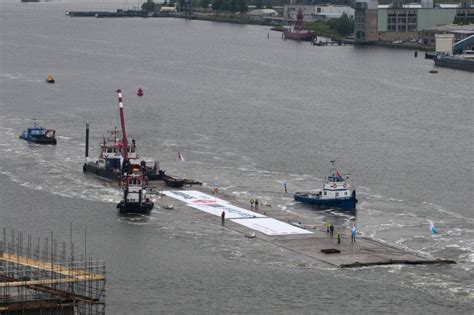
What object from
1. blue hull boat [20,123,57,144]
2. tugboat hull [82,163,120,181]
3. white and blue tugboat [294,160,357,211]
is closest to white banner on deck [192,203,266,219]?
white and blue tugboat [294,160,357,211]

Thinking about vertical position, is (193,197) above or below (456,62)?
below

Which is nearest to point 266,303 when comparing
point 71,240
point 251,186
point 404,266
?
point 404,266

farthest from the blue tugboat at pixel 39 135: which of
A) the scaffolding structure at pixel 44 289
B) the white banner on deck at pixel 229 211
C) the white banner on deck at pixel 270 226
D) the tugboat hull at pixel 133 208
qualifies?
the scaffolding structure at pixel 44 289

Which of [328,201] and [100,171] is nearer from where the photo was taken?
[328,201]

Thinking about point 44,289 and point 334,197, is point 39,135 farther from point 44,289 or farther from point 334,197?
point 44,289

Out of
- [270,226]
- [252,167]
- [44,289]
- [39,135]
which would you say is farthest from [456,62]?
[44,289]

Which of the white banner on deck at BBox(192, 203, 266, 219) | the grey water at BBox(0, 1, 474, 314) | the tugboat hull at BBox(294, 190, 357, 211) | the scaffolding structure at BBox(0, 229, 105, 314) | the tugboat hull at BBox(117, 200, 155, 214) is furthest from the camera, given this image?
the tugboat hull at BBox(294, 190, 357, 211)

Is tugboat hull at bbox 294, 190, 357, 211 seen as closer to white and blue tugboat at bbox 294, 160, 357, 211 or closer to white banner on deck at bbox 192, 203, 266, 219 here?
white and blue tugboat at bbox 294, 160, 357, 211
